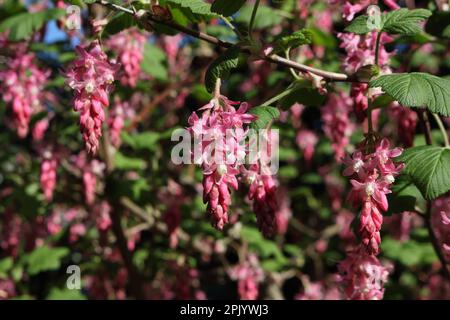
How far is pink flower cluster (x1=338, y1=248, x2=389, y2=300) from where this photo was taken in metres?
2.57

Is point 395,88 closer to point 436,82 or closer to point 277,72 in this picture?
point 436,82

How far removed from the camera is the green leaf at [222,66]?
2.13m

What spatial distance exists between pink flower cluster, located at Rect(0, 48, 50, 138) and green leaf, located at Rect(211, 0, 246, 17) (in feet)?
6.83

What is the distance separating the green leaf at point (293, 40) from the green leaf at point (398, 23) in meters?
0.17

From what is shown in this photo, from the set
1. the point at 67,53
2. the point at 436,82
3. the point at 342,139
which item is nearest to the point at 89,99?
the point at 436,82

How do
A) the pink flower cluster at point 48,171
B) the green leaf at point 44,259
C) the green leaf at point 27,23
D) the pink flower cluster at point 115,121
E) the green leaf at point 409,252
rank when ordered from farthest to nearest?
the green leaf at point 409,252, the green leaf at point 44,259, the pink flower cluster at point 48,171, the pink flower cluster at point 115,121, the green leaf at point 27,23

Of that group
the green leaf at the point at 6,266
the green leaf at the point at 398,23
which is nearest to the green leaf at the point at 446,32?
the green leaf at the point at 398,23

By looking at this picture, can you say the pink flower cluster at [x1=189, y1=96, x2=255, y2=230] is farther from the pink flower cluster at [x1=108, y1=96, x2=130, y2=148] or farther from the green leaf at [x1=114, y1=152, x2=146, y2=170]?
the green leaf at [x1=114, y1=152, x2=146, y2=170]

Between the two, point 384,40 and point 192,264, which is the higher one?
point 384,40

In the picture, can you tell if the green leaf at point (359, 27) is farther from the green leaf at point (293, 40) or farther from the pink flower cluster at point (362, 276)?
the pink flower cluster at point (362, 276)

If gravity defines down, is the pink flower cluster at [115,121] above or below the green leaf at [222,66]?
above

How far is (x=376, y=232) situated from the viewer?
6.81ft

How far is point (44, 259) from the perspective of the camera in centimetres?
466
